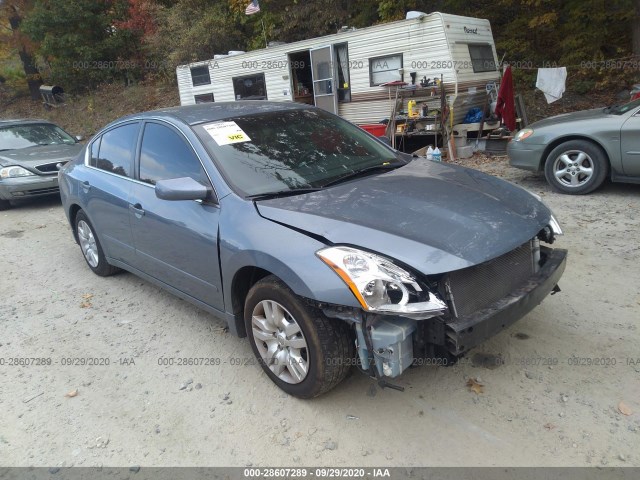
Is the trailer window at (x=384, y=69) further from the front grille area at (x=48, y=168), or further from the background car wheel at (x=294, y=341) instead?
the background car wheel at (x=294, y=341)

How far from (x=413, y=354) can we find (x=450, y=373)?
26.4 inches

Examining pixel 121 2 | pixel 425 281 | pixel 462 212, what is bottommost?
pixel 425 281

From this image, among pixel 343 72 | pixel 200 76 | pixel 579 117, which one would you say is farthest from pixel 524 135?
pixel 200 76

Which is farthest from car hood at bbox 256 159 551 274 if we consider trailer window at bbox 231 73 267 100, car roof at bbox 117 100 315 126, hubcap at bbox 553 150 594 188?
trailer window at bbox 231 73 267 100

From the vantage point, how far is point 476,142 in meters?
9.84

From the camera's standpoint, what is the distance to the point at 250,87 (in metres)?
12.8

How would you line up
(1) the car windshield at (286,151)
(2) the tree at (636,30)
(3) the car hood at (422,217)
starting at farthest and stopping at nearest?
(2) the tree at (636,30), (1) the car windshield at (286,151), (3) the car hood at (422,217)

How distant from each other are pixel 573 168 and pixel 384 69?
202 inches

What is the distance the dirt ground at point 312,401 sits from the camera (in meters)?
2.49

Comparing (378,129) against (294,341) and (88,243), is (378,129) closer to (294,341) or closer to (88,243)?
(88,243)

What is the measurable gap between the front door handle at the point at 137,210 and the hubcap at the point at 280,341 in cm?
138

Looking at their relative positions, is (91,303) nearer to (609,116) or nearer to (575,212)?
(575,212)

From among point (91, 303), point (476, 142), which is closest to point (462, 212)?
point (91, 303)

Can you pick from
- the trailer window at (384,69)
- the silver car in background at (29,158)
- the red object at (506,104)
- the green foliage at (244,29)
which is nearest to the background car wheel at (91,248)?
the silver car in background at (29,158)
